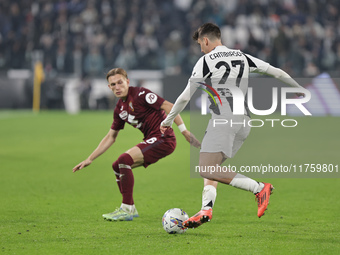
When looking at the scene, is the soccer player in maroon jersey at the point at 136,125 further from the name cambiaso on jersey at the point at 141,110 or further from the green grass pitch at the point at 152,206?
the green grass pitch at the point at 152,206

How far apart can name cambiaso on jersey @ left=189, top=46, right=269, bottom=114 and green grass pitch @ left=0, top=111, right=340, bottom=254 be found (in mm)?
1330

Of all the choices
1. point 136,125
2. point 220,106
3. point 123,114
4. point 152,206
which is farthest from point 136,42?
point 220,106

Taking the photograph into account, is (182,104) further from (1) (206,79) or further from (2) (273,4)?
(2) (273,4)

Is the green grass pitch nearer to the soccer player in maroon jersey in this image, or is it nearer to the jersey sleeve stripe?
Result: the soccer player in maroon jersey

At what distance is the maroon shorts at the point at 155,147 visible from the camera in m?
6.98

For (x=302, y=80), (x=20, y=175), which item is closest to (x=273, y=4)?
(x=302, y=80)

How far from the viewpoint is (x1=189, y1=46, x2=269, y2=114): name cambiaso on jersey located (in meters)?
5.78

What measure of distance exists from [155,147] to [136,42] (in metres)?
19.0

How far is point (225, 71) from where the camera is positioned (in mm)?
5832

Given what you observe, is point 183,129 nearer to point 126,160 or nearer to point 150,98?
point 150,98

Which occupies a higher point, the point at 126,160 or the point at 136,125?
the point at 136,125

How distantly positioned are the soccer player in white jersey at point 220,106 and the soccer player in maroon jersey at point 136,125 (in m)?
0.96

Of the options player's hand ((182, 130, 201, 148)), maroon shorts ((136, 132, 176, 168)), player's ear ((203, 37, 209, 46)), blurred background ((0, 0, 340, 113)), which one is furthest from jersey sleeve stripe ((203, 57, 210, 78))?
blurred background ((0, 0, 340, 113))

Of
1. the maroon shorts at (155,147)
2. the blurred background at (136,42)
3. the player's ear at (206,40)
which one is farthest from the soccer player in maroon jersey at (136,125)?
the blurred background at (136,42)
